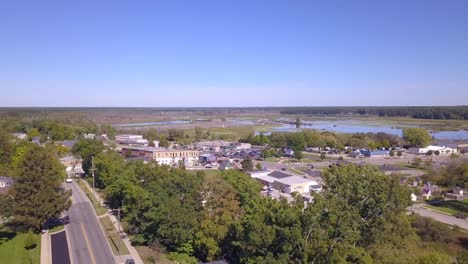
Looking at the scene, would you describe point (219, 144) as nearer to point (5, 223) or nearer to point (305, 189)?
point (305, 189)

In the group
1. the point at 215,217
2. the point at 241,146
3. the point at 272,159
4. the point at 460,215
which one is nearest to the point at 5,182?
the point at 215,217

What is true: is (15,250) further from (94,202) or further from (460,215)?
(460,215)

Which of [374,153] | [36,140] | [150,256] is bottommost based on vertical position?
[150,256]

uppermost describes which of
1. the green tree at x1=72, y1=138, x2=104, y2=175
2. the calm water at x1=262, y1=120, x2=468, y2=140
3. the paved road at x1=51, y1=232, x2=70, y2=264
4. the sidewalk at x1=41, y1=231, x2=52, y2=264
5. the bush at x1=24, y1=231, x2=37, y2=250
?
the green tree at x1=72, y1=138, x2=104, y2=175

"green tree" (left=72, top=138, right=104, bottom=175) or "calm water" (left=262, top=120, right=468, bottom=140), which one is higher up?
"green tree" (left=72, top=138, right=104, bottom=175)

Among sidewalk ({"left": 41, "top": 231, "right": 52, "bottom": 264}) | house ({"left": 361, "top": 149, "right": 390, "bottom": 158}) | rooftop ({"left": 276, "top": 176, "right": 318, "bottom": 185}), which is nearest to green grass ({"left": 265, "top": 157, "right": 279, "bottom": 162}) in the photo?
house ({"left": 361, "top": 149, "right": 390, "bottom": 158})

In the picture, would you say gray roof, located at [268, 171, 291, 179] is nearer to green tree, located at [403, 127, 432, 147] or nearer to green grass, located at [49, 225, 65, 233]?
green grass, located at [49, 225, 65, 233]
